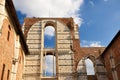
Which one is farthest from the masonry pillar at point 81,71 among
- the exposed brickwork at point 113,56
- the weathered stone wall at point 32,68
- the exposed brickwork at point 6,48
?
the exposed brickwork at point 6,48

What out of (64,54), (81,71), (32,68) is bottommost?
(81,71)

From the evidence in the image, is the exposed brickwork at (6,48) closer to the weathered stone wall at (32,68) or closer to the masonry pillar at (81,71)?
the weathered stone wall at (32,68)

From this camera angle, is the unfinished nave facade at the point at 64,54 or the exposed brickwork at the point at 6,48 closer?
the exposed brickwork at the point at 6,48

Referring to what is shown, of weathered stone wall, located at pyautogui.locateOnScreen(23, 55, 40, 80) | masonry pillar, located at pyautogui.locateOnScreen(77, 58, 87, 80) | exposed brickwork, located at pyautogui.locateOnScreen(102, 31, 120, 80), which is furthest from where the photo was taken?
masonry pillar, located at pyautogui.locateOnScreen(77, 58, 87, 80)

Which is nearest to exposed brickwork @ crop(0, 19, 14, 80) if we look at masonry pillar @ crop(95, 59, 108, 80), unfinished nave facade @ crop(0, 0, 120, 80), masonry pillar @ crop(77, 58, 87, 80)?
unfinished nave facade @ crop(0, 0, 120, 80)

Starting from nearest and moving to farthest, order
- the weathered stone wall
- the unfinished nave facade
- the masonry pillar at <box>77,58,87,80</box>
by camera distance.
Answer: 1. the unfinished nave facade
2. the weathered stone wall
3. the masonry pillar at <box>77,58,87,80</box>

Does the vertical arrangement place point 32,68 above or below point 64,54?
below

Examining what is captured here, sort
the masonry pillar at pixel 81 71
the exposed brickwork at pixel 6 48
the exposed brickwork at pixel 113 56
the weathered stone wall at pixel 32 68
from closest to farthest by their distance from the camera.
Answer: the exposed brickwork at pixel 6 48, the exposed brickwork at pixel 113 56, the weathered stone wall at pixel 32 68, the masonry pillar at pixel 81 71

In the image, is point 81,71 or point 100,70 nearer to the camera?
point 81,71

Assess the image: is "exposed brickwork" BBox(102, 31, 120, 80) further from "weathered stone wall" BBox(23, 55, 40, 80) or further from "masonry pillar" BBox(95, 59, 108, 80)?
"weathered stone wall" BBox(23, 55, 40, 80)

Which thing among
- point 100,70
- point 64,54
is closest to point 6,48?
point 64,54

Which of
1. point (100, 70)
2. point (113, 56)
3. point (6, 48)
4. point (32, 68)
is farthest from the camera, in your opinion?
point (100, 70)

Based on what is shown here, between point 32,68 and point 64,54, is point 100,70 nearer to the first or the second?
point 64,54

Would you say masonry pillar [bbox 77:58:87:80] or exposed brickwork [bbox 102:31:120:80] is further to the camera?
masonry pillar [bbox 77:58:87:80]
